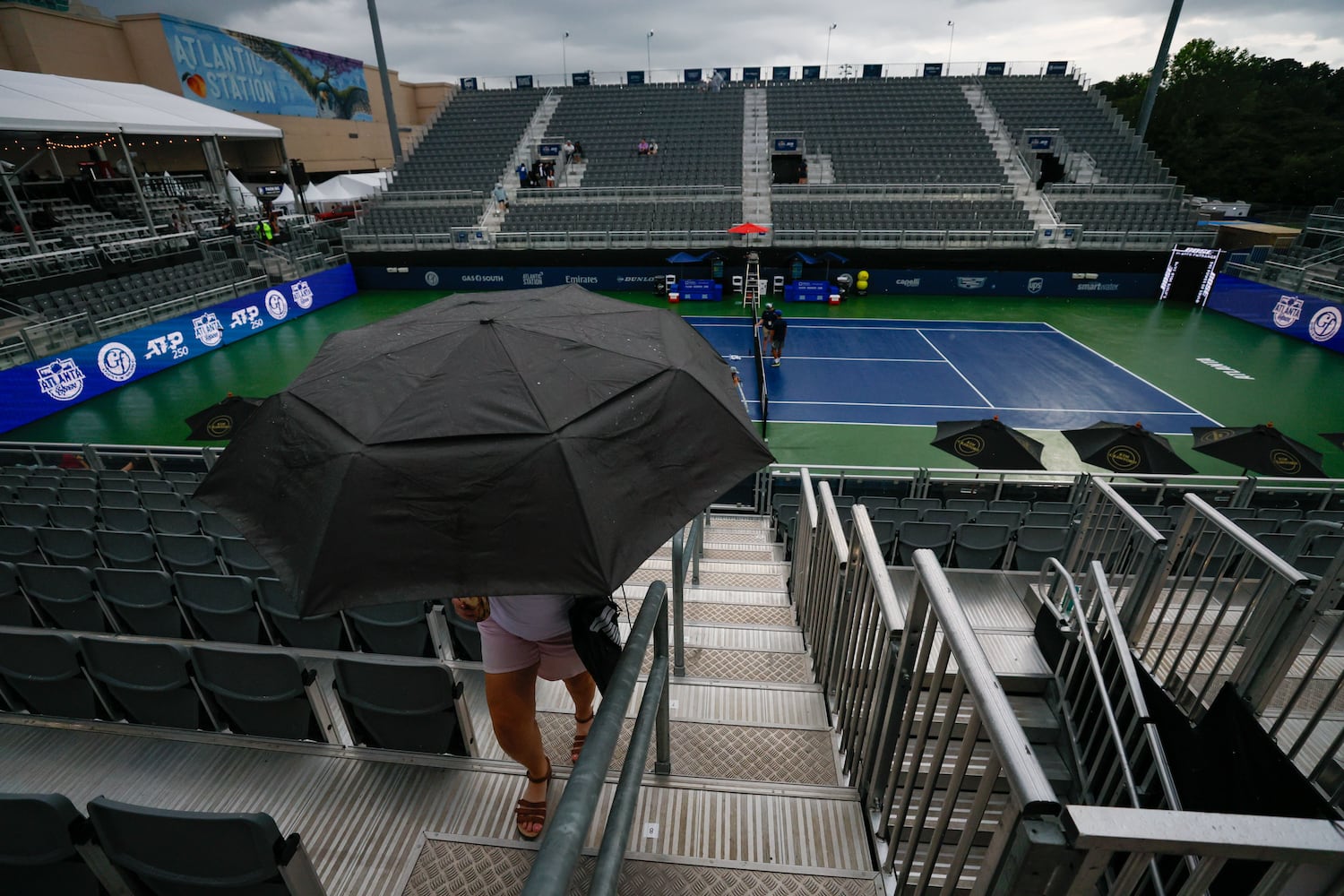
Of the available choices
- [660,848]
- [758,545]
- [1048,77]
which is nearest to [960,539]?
[758,545]

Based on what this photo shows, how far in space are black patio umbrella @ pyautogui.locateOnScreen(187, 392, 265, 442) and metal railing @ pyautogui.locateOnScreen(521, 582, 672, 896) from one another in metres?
8.97

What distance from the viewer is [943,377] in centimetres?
1557

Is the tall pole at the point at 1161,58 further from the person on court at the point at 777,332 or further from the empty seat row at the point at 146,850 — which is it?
the empty seat row at the point at 146,850

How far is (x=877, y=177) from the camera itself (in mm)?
26906

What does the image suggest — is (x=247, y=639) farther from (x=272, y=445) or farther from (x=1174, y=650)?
(x=1174, y=650)

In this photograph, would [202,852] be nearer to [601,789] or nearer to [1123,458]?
[601,789]

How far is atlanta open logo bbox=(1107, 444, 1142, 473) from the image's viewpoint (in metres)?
7.98

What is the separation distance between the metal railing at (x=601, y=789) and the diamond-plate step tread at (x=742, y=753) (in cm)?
91

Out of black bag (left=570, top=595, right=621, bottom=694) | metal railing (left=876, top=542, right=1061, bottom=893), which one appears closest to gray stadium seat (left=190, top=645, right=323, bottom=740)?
black bag (left=570, top=595, right=621, bottom=694)

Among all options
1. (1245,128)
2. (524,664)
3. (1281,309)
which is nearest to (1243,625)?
(524,664)

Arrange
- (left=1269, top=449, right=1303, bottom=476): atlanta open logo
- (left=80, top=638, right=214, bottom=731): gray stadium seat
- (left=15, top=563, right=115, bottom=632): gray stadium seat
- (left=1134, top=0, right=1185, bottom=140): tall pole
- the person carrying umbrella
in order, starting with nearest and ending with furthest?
the person carrying umbrella → (left=80, top=638, right=214, bottom=731): gray stadium seat → (left=15, top=563, right=115, bottom=632): gray stadium seat → (left=1269, top=449, right=1303, bottom=476): atlanta open logo → (left=1134, top=0, right=1185, bottom=140): tall pole

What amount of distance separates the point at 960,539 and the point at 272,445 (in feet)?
22.5

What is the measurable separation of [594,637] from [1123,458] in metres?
8.52

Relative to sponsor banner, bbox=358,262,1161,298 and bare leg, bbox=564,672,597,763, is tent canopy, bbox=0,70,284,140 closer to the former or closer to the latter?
sponsor banner, bbox=358,262,1161,298
